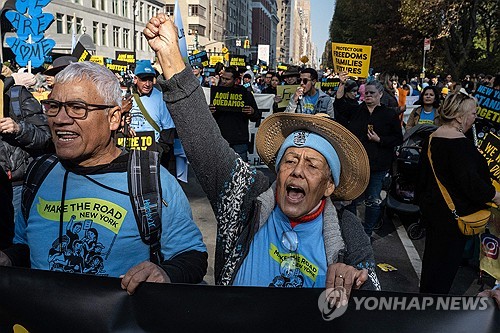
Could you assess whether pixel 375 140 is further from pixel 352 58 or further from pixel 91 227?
pixel 352 58

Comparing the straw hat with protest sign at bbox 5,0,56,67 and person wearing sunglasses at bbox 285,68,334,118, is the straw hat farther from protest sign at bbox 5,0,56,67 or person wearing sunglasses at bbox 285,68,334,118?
protest sign at bbox 5,0,56,67

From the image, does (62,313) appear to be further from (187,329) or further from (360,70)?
(360,70)

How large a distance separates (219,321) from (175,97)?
2.85 feet

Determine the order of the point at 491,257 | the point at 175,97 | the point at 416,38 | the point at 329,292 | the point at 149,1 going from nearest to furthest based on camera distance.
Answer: the point at 329,292 < the point at 175,97 < the point at 491,257 < the point at 416,38 < the point at 149,1

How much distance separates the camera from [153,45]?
2.02m

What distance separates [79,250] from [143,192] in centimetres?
34

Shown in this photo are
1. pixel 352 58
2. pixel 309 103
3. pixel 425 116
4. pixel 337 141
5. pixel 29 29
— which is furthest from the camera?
pixel 352 58

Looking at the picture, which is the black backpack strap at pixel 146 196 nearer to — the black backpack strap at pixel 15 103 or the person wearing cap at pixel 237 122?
the black backpack strap at pixel 15 103

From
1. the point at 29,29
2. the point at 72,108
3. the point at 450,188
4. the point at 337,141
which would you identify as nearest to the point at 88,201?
the point at 72,108

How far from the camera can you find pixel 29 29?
966 centimetres

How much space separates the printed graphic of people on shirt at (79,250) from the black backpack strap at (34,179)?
0.22 meters

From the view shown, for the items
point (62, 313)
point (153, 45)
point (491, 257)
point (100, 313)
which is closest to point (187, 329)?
point (100, 313)

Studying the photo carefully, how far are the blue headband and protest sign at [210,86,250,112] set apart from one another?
528 centimetres

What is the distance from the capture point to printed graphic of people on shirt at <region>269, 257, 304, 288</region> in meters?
2.02
